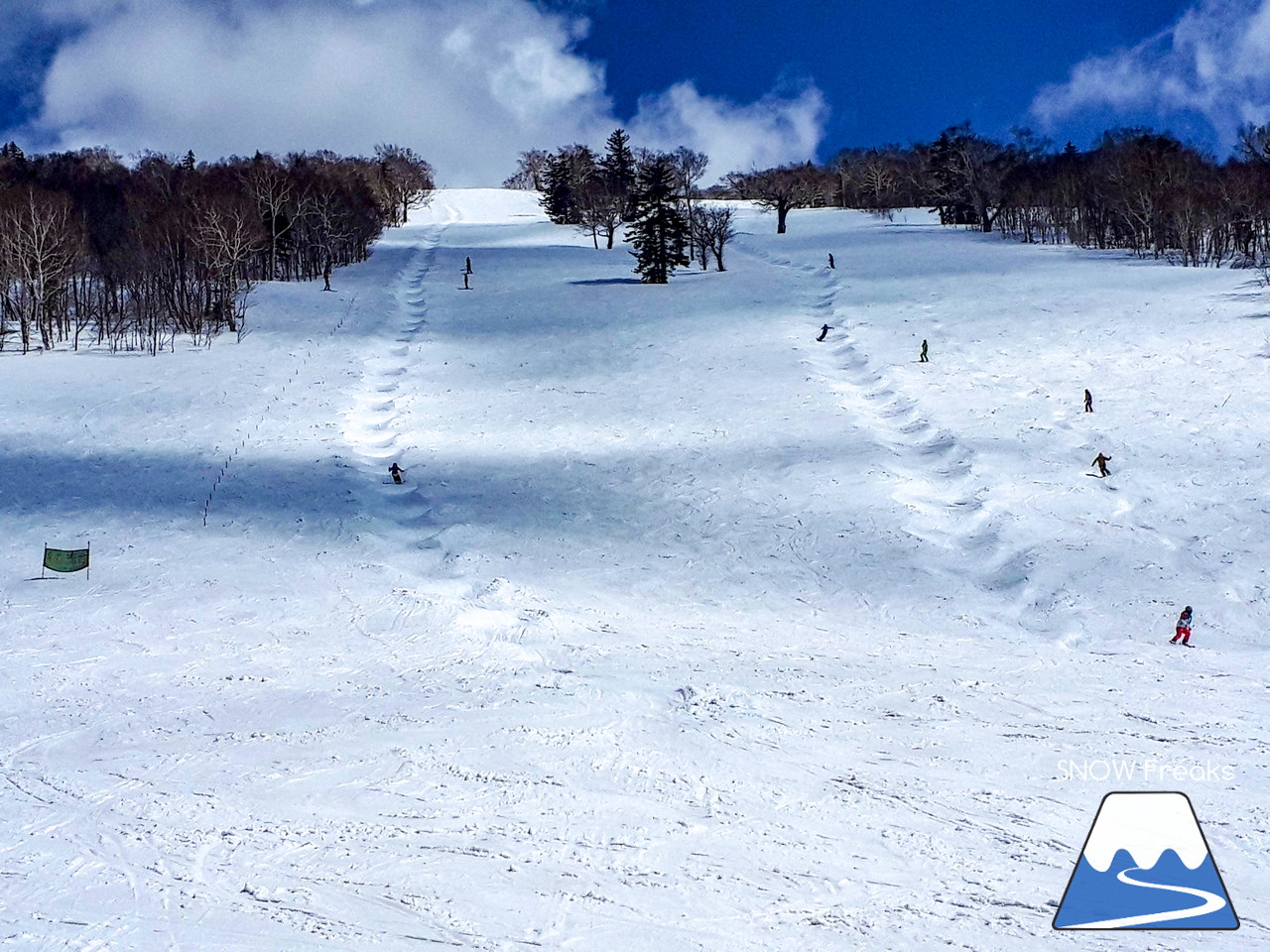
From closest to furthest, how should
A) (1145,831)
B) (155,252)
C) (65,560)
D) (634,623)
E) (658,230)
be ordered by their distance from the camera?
(1145,831), (634,623), (65,560), (155,252), (658,230)

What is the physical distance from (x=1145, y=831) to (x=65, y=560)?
23.4m

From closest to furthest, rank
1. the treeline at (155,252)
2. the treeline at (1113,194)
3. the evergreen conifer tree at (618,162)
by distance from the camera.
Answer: the treeline at (155,252), the treeline at (1113,194), the evergreen conifer tree at (618,162)

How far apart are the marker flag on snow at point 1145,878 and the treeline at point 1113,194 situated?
175 ft

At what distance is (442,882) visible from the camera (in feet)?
39.0

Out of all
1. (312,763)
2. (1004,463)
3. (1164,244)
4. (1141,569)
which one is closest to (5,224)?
(312,763)

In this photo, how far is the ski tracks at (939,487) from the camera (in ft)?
85.5

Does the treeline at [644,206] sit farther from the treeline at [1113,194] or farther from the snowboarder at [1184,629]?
the snowboarder at [1184,629]

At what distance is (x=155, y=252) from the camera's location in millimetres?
52281

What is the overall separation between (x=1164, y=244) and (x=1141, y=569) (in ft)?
156

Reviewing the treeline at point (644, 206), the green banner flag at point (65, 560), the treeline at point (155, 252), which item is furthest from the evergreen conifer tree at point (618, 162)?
the green banner flag at point (65, 560)

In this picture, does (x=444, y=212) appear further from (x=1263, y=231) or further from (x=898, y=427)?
(x=898, y=427)

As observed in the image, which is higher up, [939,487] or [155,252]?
[155,252]

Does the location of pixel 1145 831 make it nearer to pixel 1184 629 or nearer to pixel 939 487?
pixel 1184 629

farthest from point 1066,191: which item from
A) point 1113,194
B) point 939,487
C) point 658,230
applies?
point 939,487
